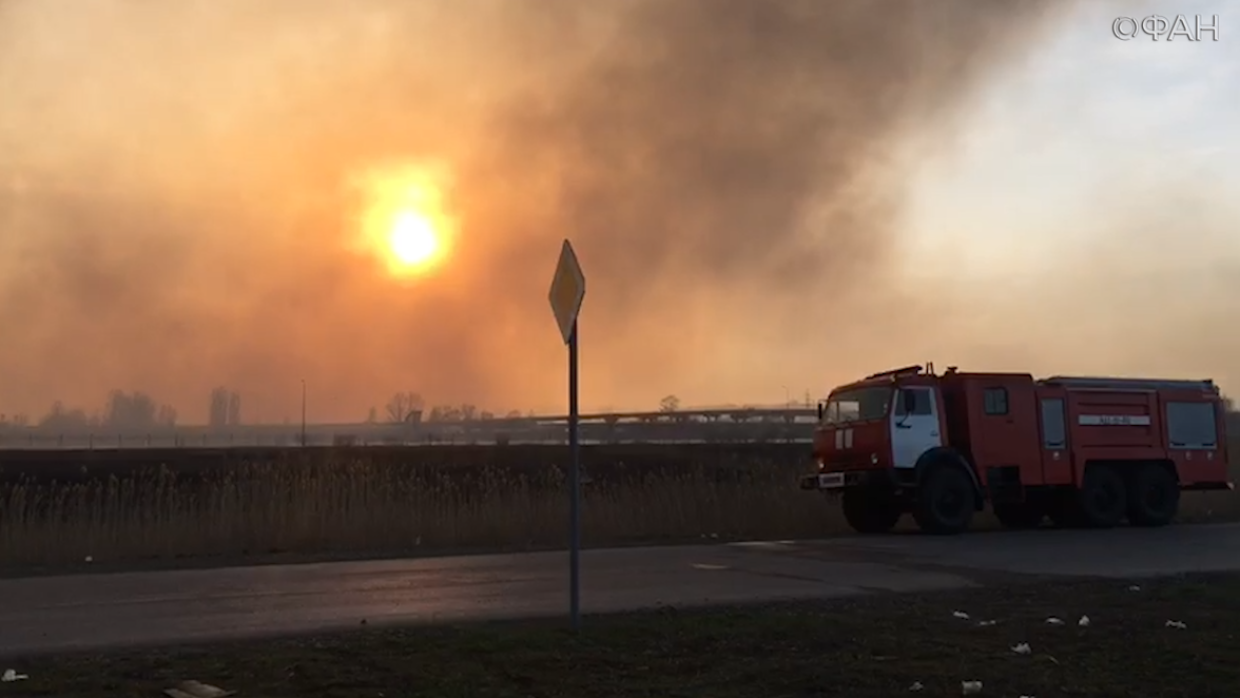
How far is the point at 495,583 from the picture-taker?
14125 millimetres

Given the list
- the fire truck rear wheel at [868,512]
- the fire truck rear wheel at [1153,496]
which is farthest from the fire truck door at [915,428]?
the fire truck rear wheel at [1153,496]

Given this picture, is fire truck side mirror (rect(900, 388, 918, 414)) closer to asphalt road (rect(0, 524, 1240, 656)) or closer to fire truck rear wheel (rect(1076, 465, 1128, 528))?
asphalt road (rect(0, 524, 1240, 656))

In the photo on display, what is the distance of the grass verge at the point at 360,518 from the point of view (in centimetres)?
1920

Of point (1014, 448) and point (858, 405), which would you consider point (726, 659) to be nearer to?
point (858, 405)

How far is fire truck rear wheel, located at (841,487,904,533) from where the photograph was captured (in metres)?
23.5

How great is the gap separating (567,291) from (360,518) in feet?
40.5

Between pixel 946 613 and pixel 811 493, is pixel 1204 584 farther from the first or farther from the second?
pixel 811 493

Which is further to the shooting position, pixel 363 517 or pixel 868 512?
pixel 868 512

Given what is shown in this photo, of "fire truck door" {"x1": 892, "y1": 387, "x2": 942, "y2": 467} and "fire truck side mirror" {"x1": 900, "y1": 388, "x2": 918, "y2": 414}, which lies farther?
"fire truck side mirror" {"x1": 900, "y1": 388, "x2": 918, "y2": 414}

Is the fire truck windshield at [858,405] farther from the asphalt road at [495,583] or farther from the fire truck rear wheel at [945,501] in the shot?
the asphalt road at [495,583]

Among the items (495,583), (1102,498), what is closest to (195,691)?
(495,583)

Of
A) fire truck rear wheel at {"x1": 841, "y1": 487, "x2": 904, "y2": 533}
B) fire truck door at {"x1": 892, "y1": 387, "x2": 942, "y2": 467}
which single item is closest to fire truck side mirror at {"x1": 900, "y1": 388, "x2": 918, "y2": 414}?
fire truck door at {"x1": 892, "y1": 387, "x2": 942, "y2": 467}

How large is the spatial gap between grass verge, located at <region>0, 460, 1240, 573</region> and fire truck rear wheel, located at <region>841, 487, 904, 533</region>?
71 centimetres

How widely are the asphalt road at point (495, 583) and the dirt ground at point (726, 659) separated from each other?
1155 millimetres
